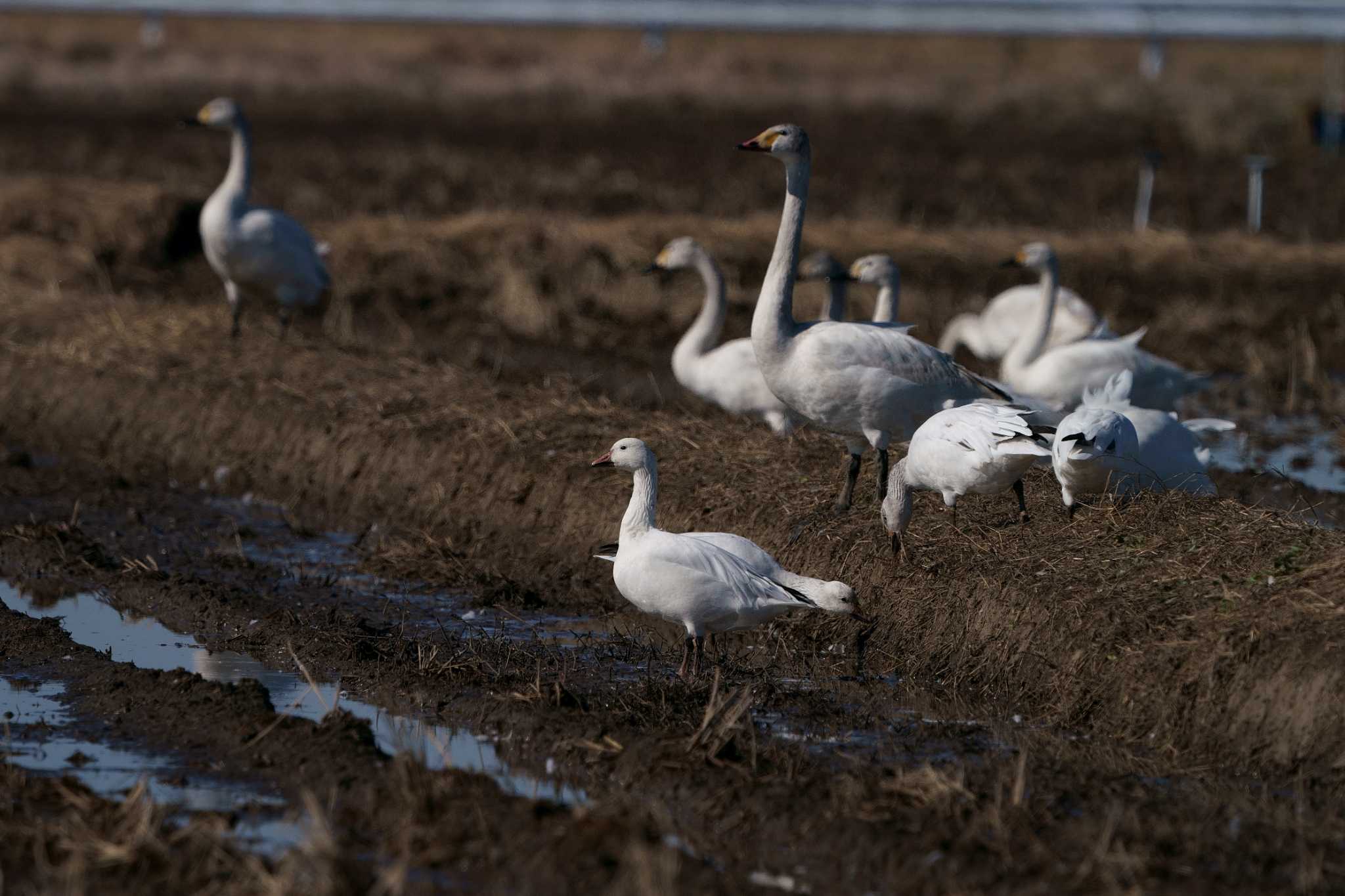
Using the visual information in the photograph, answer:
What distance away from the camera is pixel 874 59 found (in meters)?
48.7

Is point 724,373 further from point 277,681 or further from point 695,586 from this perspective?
point 277,681

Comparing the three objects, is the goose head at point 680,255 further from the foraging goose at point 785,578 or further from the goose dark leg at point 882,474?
the foraging goose at point 785,578

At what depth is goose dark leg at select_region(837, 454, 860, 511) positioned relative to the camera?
875 cm

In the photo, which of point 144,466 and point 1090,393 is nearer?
point 1090,393

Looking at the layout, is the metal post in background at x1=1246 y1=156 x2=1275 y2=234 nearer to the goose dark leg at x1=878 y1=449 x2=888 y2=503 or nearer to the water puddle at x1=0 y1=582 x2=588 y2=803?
the goose dark leg at x1=878 y1=449 x2=888 y2=503

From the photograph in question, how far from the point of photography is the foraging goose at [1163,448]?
8383 mm

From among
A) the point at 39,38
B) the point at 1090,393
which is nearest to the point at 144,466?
the point at 1090,393

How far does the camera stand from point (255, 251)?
43.2 feet

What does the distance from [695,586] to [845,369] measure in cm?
185

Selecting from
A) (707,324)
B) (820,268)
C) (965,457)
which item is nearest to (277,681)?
(965,457)

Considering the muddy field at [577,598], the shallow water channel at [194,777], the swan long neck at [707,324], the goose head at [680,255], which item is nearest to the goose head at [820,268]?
the swan long neck at [707,324]

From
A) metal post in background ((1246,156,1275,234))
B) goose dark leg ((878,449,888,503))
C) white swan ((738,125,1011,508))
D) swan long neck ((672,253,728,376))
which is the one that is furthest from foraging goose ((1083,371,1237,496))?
metal post in background ((1246,156,1275,234))

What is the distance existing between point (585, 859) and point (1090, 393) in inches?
198

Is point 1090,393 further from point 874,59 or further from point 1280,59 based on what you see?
point 1280,59
